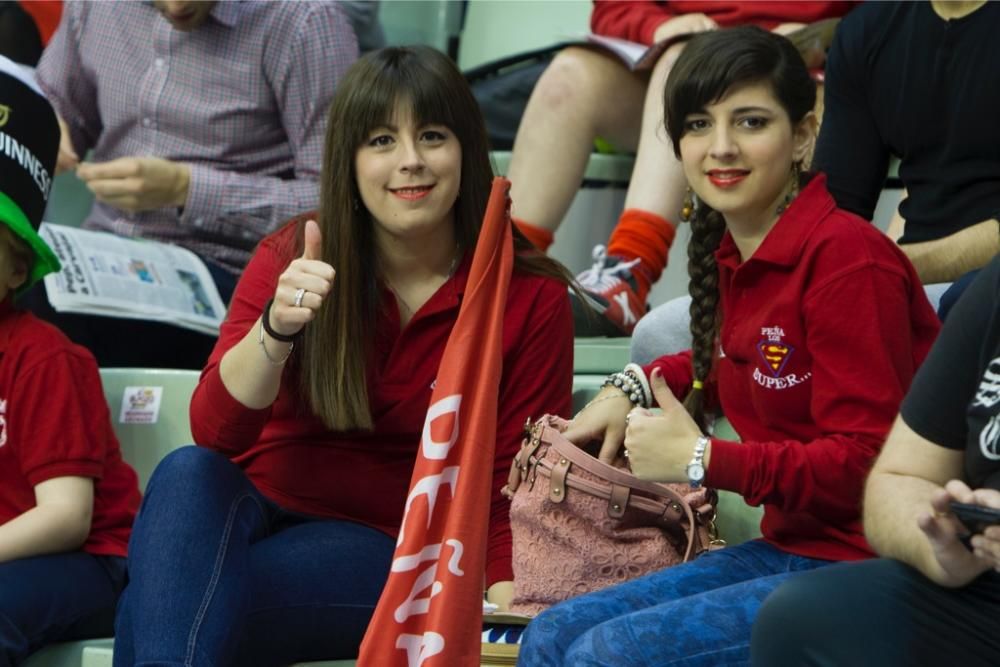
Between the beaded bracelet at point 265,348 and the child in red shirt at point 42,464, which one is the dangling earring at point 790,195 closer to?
the beaded bracelet at point 265,348

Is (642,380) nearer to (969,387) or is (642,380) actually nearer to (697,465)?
(697,465)

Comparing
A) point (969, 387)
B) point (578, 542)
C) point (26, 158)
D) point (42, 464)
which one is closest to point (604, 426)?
point (578, 542)

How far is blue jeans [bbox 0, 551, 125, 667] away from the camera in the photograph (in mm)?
2346

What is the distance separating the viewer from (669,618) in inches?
75.7

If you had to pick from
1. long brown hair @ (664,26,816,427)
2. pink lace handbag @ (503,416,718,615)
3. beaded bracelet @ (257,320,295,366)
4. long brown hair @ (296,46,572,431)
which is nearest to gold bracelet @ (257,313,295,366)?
beaded bracelet @ (257,320,295,366)

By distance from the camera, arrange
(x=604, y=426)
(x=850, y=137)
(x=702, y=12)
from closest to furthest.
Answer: (x=604, y=426)
(x=850, y=137)
(x=702, y=12)

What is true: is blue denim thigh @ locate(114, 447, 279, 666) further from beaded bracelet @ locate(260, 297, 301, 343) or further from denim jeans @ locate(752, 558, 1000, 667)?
denim jeans @ locate(752, 558, 1000, 667)

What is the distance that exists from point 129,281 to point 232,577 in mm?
1155

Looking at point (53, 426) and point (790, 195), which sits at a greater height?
point (790, 195)

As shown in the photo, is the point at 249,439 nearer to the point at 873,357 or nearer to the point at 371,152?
the point at 371,152

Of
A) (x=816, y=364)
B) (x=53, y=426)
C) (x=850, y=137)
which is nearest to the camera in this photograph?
(x=816, y=364)

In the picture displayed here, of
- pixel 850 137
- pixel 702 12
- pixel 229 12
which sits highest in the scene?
pixel 702 12

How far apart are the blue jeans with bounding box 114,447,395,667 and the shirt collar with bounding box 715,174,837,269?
0.72 metres

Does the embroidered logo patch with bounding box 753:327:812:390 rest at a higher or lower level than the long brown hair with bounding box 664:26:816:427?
lower
